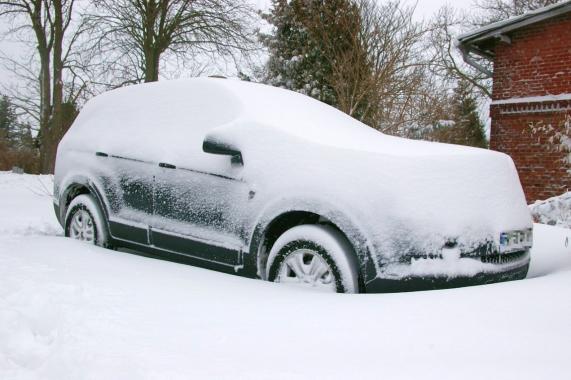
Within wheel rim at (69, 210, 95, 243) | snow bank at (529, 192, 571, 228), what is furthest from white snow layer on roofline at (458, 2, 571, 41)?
wheel rim at (69, 210, 95, 243)

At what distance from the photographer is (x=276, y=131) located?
3812mm

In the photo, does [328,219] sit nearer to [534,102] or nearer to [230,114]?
[230,114]

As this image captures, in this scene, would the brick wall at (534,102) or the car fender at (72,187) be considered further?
the brick wall at (534,102)

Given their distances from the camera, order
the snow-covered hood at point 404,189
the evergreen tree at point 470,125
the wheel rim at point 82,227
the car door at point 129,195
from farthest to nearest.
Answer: the evergreen tree at point 470,125
the wheel rim at point 82,227
the car door at point 129,195
the snow-covered hood at point 404,189

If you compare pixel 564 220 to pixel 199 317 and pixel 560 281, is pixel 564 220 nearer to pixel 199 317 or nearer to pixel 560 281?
pixel 560 281

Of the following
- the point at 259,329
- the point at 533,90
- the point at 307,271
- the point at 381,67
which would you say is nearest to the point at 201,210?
the point at 307,271

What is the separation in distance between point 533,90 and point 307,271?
8988 millimetres

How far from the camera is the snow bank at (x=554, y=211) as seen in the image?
7.27 metres

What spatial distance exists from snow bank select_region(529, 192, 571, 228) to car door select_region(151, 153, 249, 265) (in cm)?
517

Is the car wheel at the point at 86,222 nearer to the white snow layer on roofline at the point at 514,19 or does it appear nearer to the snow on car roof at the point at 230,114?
the snow on car roof at the point at 230,114

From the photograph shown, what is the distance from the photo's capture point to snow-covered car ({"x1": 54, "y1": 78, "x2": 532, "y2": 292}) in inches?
130

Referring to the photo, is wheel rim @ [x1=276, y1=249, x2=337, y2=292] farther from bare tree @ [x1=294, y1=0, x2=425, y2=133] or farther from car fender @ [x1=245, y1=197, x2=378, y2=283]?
bare tree @ [x1=294, y1=0, x2=425, y2=133]

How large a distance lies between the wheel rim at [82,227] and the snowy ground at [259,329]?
1.23 m

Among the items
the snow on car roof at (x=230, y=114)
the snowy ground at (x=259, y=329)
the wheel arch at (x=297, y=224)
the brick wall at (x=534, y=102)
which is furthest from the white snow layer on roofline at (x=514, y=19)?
the wheel arch at (x=297, y=224)
